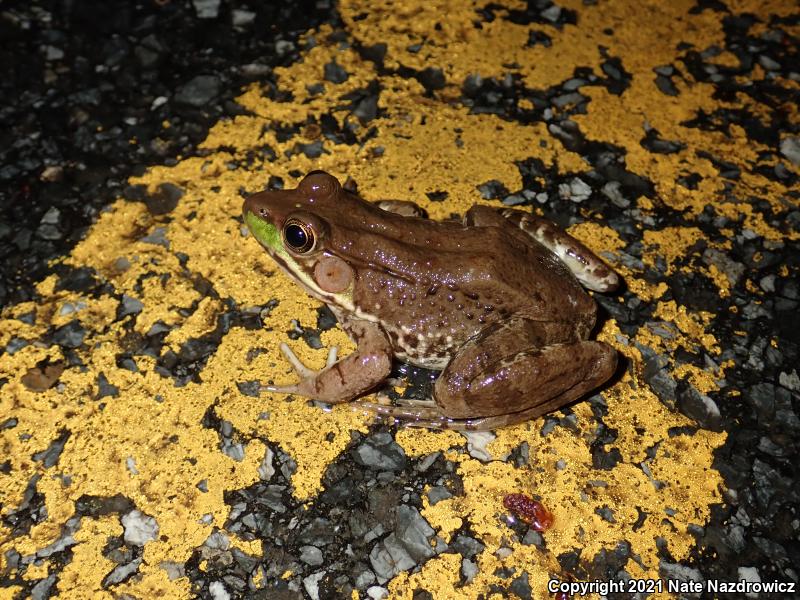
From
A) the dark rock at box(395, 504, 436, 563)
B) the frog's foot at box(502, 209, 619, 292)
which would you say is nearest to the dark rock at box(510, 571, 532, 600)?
the dark rock at box(395, 504, 436, 563)

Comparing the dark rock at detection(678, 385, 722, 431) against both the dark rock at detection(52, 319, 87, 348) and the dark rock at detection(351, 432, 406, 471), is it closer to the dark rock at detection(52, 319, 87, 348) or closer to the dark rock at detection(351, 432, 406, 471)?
the dark rock at detection(351, 432, 406, 471)

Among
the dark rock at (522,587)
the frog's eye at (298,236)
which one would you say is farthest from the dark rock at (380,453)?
the frog's eye at (298,236)

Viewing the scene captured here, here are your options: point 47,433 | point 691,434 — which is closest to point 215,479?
point 47,433

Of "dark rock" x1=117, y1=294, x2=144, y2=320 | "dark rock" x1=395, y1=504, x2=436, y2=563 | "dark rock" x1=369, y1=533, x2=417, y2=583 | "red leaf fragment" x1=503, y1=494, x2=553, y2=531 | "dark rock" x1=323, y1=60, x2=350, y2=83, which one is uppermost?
"dark rock" x1=323, y1=60, x2=350, y2=83

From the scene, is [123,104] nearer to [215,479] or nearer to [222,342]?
[222,342]

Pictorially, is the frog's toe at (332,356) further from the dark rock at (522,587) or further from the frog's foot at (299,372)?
the dark rock at (522,587)

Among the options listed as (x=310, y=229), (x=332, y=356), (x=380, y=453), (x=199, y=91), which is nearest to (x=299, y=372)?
(x=332, y=356)
